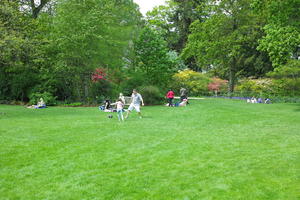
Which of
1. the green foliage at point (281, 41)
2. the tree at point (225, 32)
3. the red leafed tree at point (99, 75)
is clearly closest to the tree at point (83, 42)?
the red leafed tree at point (99, 75)

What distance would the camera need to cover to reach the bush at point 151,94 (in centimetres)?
2350

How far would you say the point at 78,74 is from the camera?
25219mm

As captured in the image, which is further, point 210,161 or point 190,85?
point 190,85

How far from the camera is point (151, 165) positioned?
572 centimetres

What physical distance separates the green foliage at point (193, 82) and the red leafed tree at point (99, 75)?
15.2 meters

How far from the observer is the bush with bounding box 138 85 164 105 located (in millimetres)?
23500

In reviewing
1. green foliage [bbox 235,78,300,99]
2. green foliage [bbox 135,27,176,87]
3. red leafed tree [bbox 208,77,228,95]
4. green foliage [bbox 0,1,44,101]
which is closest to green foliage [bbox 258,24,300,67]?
green foliage [bbox 235,78,300,99]

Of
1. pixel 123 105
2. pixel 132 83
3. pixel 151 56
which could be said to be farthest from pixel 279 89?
pixel 123 105

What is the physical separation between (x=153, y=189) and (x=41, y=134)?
6154 millimetres

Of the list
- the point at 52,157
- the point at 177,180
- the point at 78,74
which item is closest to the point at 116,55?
the point at 78,74

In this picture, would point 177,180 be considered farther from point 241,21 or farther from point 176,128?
point 241,21

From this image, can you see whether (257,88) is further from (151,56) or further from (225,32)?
(151,56)

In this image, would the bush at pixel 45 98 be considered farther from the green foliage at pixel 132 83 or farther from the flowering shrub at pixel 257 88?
the flowering shrub at pixel 257 88

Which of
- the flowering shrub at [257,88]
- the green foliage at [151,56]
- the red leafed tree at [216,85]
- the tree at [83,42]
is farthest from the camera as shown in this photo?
the red leafed tree at [216,85]
